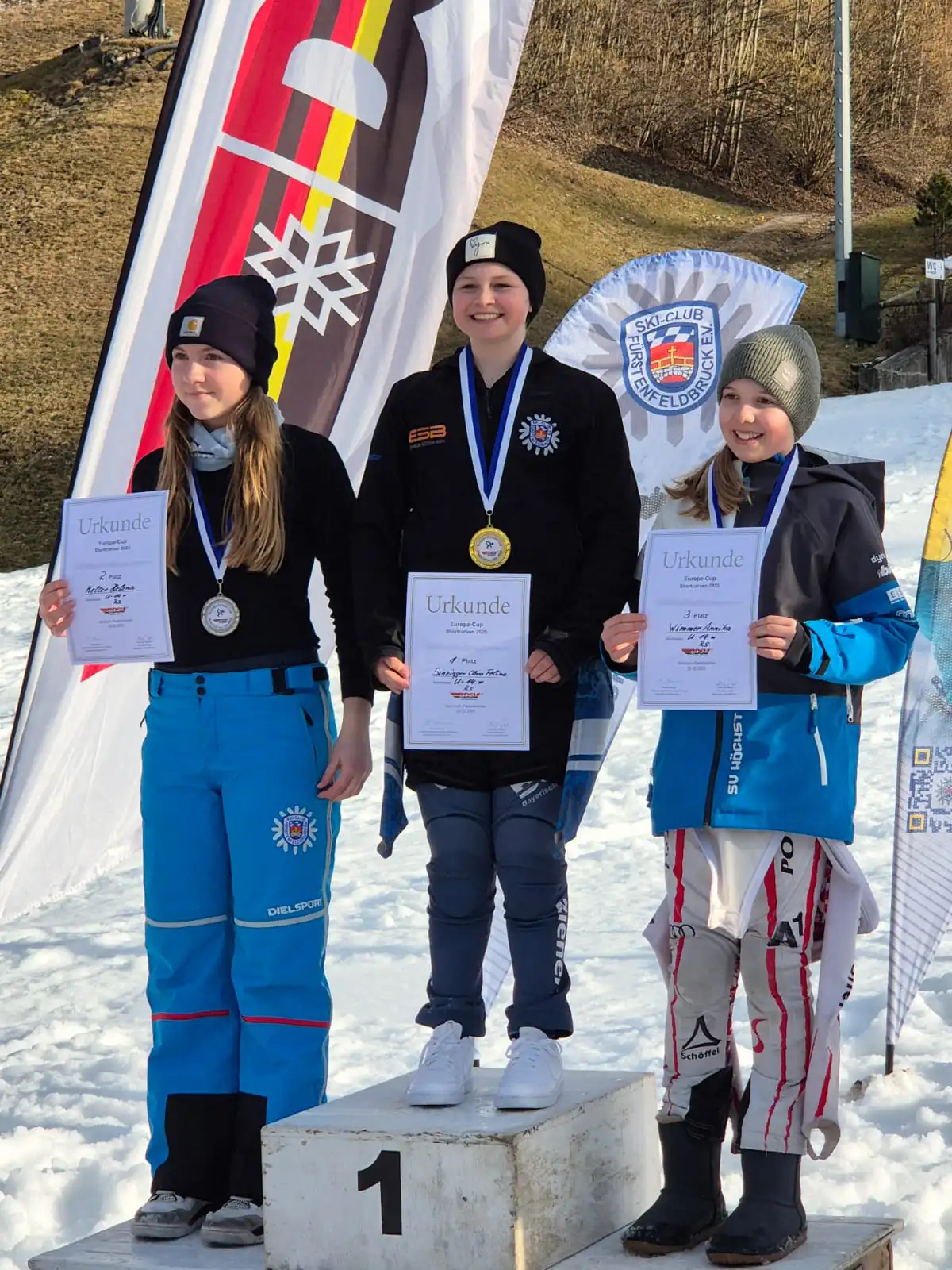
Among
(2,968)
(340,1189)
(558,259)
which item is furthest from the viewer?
(558,259)

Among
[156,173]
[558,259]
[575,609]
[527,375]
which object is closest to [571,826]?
[575,609]

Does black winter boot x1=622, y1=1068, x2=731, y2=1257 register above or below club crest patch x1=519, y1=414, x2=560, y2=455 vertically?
below

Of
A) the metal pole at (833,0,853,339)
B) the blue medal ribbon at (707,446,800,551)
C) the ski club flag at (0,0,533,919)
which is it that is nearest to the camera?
the blue medal ribbon at (707,446,800,551)

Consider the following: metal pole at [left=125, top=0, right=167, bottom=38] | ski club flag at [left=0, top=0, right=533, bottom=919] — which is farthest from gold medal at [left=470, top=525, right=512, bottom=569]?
metal pole at [left=125, top=0, right=167, bottom=38]

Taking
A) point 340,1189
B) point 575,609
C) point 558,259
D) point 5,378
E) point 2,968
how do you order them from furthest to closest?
point 558,259, point 5,378, point 2,968, point 575,609, point 340,1189

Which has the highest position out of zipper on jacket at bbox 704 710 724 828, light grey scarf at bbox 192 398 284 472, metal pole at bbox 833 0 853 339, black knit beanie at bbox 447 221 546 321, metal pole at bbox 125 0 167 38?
metal pole at bbox 125 0 167 38

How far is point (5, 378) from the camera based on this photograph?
18.5 m

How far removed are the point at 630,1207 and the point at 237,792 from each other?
108 centimetres

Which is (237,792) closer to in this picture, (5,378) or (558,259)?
(5,378)

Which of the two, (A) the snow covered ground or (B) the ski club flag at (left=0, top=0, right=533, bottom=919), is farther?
(B) the ski club flag at (left=0, top=0, right=533, bottom=919)

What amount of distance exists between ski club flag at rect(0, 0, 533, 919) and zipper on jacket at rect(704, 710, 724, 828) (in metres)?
2.01

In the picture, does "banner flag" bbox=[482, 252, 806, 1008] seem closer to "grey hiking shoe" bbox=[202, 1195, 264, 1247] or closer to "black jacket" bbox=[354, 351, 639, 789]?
"black jacket" bbox=[354, 351, 639, 789]

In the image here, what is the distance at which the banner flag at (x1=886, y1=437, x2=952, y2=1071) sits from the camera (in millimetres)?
3941

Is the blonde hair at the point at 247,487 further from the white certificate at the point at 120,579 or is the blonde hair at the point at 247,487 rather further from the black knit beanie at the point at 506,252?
the black knit beanie at the point at 506,252
